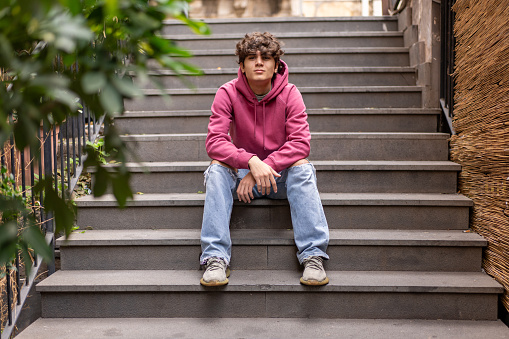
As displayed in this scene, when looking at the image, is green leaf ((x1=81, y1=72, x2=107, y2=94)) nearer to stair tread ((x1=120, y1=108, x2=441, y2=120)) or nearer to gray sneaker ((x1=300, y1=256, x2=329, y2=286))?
gray sneaker ((x1=300, y1=256, x2=329, y2=286))

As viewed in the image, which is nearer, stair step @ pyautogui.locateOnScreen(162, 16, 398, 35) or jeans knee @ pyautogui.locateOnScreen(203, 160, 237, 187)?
jeans knee @ pyautogui.locateOnScreen(203, 160, 237, 187)

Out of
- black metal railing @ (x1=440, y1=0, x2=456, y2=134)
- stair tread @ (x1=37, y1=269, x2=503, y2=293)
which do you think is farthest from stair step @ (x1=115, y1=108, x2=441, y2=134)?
stair tread @ (x1=37, y1=269, x2=503, y2=293)

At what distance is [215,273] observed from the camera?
1.96 meters

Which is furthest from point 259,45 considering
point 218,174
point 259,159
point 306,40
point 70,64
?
point 306,40

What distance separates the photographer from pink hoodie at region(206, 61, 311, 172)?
2.27 metres

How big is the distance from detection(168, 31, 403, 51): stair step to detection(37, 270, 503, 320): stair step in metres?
2.63

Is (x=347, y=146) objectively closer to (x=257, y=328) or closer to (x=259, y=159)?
(x=259, y=159)

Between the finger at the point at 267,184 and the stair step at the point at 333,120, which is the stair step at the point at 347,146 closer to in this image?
the stair step at the point at 333,120

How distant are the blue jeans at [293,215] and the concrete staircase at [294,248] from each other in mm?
127

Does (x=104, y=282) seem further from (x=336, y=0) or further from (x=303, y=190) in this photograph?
(x=336, y=0)

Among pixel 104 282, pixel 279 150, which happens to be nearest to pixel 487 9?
pixel 279 150

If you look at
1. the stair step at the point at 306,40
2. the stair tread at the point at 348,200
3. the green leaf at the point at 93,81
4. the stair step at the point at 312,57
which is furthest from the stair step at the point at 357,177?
the green leaf at the point at 93,81

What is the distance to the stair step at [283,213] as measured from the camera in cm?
238

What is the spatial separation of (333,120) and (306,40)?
4.26 feet
